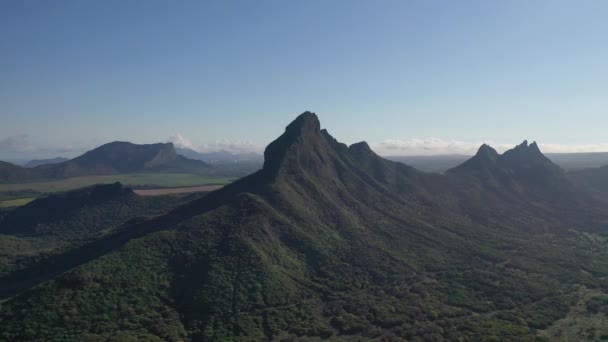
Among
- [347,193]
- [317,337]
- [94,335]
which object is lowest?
[317,337]

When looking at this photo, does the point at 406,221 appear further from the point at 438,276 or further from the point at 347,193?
the point at 438,276

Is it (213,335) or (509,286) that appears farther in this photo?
(509,286)

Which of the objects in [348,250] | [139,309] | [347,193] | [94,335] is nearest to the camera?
[94,335]

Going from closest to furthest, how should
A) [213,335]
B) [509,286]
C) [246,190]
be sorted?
1. [213,335]
2. [509,286]
3. [246,190]

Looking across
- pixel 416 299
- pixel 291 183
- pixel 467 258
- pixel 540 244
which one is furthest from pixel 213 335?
pixel 540 244

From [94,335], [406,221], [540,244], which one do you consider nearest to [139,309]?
[94,335]

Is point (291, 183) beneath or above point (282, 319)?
above
